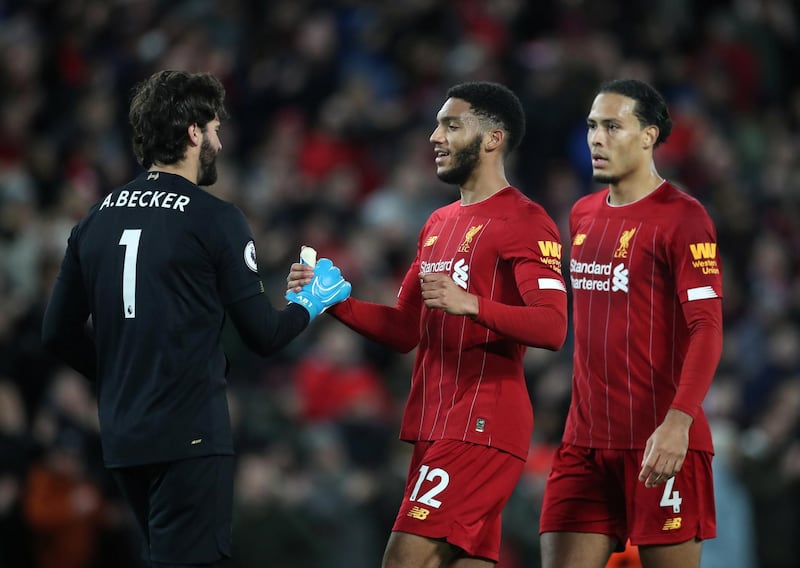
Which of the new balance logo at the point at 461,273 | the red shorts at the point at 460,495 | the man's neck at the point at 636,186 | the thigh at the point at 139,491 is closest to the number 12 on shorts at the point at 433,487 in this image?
the red shorts at the point at 460,495

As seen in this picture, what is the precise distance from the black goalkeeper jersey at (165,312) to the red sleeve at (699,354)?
175 cm

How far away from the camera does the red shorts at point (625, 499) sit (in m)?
5.69

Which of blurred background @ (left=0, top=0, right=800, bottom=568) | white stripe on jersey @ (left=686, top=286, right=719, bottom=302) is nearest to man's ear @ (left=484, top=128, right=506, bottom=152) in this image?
white stripe on jersey @ (left=686, top=286, right=719, bottom=302)

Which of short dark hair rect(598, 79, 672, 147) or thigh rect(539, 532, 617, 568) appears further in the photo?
short dark hair rect(598, 79, 672, 147)

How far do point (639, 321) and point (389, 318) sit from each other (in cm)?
110

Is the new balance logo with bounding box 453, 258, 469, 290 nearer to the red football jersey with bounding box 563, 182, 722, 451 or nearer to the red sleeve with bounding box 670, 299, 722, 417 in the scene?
the red football jersey with bounding box 563, 182, 722, 451

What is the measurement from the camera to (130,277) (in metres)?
5.09

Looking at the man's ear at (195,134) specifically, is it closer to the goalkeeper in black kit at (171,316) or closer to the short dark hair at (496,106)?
the goalkeeper in black kit at (171,316)

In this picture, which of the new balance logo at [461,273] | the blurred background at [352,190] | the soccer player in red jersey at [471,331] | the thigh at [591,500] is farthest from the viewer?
the blurred background at [352,190]

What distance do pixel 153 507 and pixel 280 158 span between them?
8040mm

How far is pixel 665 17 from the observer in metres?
15.9

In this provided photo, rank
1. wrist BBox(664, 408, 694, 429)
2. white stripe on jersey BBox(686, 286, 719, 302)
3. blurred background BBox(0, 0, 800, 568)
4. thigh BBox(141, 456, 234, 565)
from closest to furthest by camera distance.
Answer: thigh BBox(141, 456, 234, 565) < wrist BBox(664, 408, 694, 429) < white stripe on jersey BBox(686, 286, 719, 302) < blurred background BBox(0, 0, 800, 568)

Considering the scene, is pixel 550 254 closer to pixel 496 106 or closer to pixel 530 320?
pixel 530 320

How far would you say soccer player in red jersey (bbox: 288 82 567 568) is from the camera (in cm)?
552
